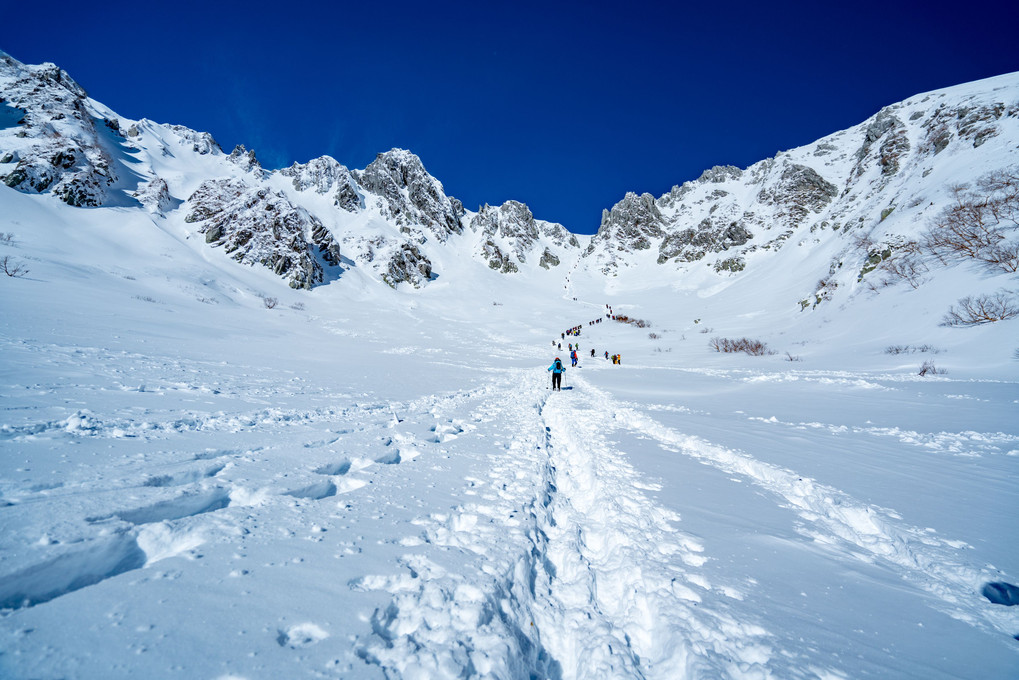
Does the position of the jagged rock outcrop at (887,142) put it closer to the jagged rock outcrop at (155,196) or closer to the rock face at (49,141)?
the jagged rock outcrop at (155,196)

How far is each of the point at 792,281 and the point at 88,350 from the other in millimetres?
50945

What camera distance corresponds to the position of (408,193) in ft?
285

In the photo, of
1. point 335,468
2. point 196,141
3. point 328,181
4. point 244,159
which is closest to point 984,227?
point 335,468

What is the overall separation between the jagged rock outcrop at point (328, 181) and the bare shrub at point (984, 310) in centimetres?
8178

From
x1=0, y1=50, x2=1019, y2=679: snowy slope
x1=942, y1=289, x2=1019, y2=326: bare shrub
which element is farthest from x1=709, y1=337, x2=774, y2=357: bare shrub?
x1=0, y1=50, x2=1019, y2=679: snowy slope

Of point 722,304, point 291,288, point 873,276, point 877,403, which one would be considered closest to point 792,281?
point 722,304

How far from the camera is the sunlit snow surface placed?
6.10 ft

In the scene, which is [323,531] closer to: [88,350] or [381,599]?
[381,599]

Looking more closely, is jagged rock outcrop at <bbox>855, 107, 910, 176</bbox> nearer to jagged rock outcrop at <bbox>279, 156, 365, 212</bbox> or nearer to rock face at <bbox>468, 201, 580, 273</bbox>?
rock face at <bbox>468, 201, 580, 273</bbox>

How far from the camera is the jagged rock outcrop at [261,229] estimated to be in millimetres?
43594

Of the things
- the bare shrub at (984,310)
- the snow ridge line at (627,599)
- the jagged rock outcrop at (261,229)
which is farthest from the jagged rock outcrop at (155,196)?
the bare shrub at (984,310)

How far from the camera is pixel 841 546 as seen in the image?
3.15 meters

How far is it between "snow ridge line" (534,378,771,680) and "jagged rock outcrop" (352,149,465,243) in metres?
82.5

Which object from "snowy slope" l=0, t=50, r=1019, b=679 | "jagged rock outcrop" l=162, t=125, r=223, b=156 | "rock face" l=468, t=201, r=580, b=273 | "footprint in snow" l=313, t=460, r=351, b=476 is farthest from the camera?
"rock face" l=468, t=201, r=580, b=273
